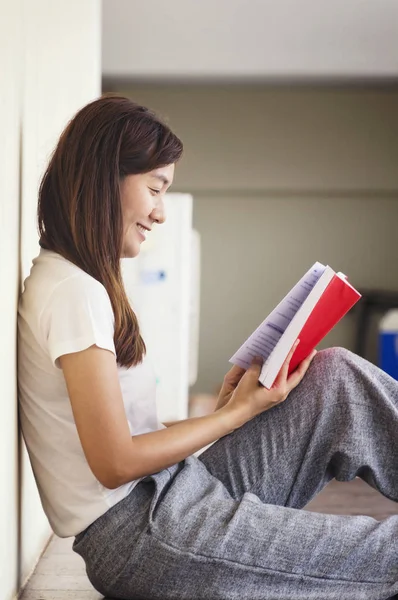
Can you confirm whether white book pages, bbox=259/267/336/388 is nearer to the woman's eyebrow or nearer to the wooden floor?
the woman's eyebrow

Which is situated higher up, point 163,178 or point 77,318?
point 163,178

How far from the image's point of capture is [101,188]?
1484mm

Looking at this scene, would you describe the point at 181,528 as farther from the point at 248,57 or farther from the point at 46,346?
the point at 248,57

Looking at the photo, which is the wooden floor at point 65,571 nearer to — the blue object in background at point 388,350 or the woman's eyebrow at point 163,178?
the woman's eyebrow at point 163,178

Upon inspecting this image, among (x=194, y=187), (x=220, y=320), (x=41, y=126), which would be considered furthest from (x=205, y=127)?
(x=41, y=126)

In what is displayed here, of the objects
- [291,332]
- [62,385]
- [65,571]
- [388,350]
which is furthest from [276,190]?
[62,385]

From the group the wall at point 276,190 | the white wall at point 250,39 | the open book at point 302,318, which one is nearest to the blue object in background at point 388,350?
the wall at point 276,190

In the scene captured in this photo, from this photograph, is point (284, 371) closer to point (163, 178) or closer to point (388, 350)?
point (163, 178)

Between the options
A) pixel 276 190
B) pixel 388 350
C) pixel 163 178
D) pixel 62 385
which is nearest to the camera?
pixel 62 385

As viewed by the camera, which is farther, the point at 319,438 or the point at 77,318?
the point at 319,438

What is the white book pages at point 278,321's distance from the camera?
5.17 ft

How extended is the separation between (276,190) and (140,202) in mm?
5799

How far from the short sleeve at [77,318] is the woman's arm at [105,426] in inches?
0.6

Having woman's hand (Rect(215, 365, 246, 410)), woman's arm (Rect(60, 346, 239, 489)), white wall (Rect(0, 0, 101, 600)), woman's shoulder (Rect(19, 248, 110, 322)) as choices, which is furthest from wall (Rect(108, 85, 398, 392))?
woman's arm (Rect(60, 346, 239, 489))
